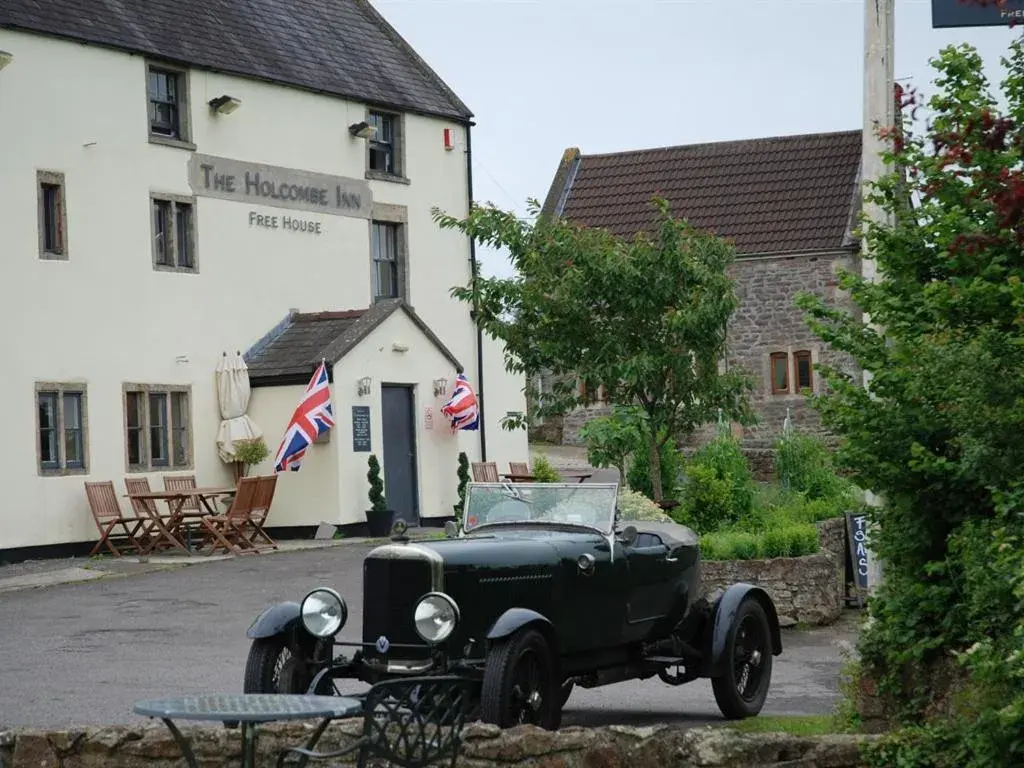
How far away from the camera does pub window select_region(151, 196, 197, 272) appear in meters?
27.7

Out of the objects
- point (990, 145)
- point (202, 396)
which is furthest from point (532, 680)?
point (202, 396)

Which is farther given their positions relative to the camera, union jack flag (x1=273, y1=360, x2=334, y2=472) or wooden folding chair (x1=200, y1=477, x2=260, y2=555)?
union jack flag (x1=273, y1=360, x2=334, y2=472)

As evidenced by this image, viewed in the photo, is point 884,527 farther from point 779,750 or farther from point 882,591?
point 779,750

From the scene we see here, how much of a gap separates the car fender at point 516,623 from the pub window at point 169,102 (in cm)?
1891

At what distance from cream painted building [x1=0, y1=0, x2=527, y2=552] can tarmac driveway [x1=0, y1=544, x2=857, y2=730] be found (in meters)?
3.78

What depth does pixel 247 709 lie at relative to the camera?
22.9 feet

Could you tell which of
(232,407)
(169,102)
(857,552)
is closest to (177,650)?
(857,552)

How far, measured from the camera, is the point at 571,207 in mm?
44031

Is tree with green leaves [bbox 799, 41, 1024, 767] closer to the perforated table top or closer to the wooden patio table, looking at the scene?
the perforated table top

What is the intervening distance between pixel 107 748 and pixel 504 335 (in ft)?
45.7

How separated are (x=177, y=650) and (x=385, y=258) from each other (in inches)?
677

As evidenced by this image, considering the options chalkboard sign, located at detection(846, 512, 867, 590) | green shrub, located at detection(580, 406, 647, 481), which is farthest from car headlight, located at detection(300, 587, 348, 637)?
green shrub, located at detection(580, 406, 647, 481)

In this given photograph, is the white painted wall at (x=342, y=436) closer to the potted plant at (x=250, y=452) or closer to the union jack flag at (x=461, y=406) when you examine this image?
the potted plant at (x=250, y=452)

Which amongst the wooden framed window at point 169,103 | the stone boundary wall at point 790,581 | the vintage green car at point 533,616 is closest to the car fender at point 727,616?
the vintage green car at point 533,616
